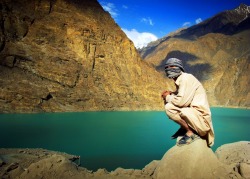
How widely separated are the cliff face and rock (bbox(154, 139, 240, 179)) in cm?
3230

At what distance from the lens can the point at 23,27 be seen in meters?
41.2

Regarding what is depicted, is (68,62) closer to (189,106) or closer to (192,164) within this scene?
(192,164)

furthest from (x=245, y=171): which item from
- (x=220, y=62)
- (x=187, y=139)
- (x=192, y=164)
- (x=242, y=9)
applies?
(x=242, y=9)

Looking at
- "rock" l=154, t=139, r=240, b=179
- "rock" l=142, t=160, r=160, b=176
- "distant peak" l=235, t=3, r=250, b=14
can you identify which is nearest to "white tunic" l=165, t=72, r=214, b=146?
"rock" l=154, t=139, r=240, b=179

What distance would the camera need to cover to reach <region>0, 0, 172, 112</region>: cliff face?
36531 millimetres

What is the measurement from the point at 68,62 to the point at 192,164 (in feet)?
139

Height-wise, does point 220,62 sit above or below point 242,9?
below

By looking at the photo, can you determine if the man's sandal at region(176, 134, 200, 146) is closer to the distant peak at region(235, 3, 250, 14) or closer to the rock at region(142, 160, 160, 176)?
the rock at region(142, 160, 160, 176)

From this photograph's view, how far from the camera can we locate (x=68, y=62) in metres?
44.1

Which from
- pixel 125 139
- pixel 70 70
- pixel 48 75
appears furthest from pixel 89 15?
pixel 125 139

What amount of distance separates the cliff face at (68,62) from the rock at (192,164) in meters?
32.3

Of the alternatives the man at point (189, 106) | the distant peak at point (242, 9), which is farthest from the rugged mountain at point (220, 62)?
the man at point (189, 106)

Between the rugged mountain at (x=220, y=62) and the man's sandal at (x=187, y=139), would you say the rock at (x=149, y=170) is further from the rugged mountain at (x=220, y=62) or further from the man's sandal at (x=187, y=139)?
the rugged mountain at (x=220, y=62)

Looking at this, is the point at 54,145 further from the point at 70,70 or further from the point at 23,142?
the point at 70,70
